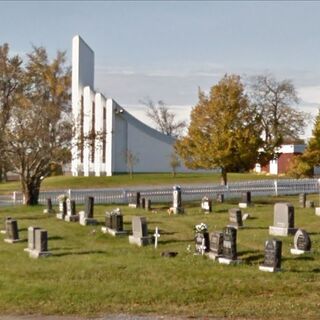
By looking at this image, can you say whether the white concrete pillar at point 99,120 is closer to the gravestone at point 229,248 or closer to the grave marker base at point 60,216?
the grave marker base at point 60,216

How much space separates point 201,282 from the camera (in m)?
12.9

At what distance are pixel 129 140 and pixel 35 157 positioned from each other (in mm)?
38676

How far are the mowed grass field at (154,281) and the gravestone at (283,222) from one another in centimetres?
44

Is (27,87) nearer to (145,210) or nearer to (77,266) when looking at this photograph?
(145,210)

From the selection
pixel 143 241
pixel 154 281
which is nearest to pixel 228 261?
pixel 154 281

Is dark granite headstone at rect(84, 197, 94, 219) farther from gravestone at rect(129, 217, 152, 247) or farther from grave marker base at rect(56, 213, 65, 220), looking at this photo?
gravestone at rect(129, 217, 152, 247)

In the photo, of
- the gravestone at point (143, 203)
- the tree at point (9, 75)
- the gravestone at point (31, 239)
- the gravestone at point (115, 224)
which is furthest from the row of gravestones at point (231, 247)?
the tree at point (9, 75)

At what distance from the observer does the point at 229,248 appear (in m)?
15.1

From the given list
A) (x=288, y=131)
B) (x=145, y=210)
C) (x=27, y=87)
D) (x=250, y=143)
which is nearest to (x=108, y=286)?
(x=145, y=210)

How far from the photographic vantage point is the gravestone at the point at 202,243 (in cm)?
1609

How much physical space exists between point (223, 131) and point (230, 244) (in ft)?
79.6

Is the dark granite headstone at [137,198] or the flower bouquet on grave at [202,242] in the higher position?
the dark granite headstone at [137,198]

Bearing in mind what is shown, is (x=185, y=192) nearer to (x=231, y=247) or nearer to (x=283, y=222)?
(x=283, y=222)

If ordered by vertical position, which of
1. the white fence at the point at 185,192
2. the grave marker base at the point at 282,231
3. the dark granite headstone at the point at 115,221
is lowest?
the grave marker base at the point at 282,231
